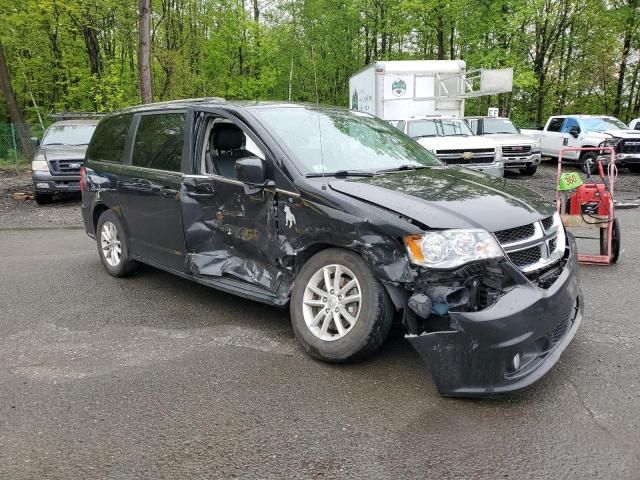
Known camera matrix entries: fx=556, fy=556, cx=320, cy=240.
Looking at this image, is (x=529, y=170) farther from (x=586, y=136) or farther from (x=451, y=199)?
(x=451, y=199)

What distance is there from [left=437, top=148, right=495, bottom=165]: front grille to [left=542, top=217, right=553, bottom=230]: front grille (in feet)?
30.1

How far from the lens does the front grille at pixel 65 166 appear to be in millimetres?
11805

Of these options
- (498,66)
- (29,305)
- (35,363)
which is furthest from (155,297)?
(498,66)

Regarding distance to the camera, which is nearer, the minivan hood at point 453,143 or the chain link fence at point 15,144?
the minivan hood at point 453,143

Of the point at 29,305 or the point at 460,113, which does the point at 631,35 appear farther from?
the point at 29,305

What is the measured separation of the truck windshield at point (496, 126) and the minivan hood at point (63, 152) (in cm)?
1169

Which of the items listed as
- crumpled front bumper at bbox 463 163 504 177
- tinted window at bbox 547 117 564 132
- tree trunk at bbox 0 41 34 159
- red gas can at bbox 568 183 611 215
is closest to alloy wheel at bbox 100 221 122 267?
red gas can at bbox 568 183 611 215

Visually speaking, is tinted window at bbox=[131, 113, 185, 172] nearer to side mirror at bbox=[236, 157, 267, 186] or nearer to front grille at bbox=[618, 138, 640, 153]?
side mirror at bbox=[236, 157, 267, 186]

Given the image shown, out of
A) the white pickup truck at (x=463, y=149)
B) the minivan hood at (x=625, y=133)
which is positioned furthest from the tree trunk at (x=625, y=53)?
the white pickup truck at (x=463, y=149)

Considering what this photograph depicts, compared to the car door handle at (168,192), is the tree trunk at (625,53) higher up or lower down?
higher up

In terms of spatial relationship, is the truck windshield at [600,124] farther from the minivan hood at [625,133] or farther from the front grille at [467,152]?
the front grille at [467,152]

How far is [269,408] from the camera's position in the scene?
128 inches

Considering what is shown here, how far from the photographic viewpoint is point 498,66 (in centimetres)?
2575

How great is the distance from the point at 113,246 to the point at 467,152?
8.91m
